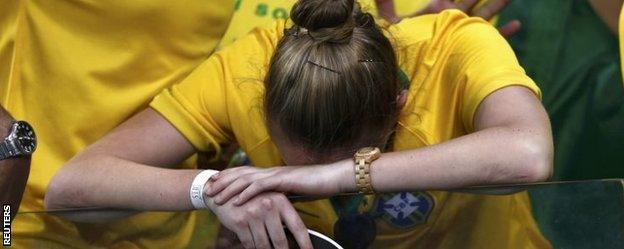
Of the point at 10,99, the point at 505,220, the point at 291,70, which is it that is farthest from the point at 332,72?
the point at 10,99

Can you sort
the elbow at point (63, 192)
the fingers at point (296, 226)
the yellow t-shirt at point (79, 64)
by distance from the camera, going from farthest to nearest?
the yellow t-shirt at point (79, 64), the elbow at point (63, 192), the fingers at point (296, 226)

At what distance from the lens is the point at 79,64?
216 cm

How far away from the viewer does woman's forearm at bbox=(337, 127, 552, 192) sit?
1756mm

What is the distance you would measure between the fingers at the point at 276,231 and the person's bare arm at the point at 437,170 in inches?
2.4

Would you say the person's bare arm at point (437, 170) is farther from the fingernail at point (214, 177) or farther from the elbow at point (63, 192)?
the elbow at point (63, 192)

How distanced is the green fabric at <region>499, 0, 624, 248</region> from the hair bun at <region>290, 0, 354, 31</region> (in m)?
0.61

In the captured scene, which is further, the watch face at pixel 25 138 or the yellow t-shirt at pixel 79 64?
the yellow t-shirt at pixel 79 64

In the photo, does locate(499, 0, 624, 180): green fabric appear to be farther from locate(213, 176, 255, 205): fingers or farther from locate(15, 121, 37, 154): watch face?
locate(15, 121, 37, 154): watch face

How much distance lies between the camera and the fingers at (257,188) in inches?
67.8

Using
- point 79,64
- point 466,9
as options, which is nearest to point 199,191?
point 79,64

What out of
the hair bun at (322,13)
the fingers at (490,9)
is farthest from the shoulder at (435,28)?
the fingers at (490,9)

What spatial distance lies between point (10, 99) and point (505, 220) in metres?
1.02

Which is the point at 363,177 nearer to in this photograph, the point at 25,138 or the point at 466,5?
→ the point at 25,138

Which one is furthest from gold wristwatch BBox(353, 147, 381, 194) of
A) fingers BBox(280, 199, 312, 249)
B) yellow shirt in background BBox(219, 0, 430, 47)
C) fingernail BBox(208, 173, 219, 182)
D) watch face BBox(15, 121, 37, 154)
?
yellow shirt in background BBox(219, 0, 430, 47)
